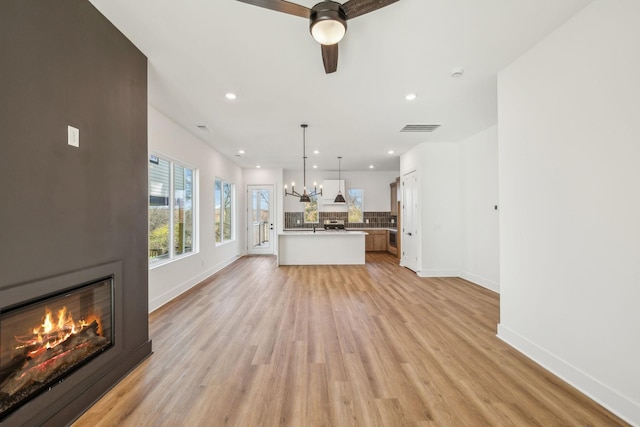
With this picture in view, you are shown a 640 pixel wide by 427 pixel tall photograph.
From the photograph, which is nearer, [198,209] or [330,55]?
[330,55]

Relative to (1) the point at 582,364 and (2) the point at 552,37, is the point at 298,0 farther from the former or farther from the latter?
(1) the point at 582,364

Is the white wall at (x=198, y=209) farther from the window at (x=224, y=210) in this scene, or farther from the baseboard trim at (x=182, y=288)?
the window at (x=224, y=210)

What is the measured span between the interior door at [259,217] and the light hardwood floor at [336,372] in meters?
4.62

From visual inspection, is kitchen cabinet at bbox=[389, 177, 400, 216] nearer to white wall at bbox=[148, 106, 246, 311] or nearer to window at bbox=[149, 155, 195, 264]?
white wall at bbox=[148, 106, 246, 311]

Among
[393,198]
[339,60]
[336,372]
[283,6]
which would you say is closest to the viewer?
[283,6]

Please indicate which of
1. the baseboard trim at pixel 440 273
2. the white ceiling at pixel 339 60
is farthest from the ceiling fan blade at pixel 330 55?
the baseboard trim at pixel 440 273

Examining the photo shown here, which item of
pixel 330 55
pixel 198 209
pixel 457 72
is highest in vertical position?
pixel 457 72

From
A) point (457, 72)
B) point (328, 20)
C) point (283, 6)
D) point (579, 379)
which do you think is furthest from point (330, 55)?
point (579, 379)

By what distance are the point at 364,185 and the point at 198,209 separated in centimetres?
618

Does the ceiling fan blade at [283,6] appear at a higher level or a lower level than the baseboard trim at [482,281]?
higher

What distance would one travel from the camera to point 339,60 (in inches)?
103

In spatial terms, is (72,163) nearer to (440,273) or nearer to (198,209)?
(198,209)

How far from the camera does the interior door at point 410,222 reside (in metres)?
5.96

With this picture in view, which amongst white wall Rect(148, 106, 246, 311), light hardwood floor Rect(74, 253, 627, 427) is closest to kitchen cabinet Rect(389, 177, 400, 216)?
light hardwood floor Rect(74, 253, 627, 427)
